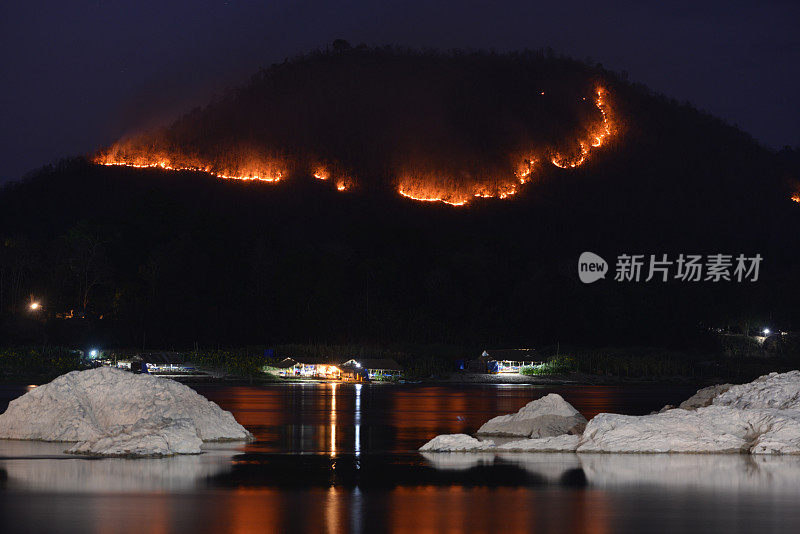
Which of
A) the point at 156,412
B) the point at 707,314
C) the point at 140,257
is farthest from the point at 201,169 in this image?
the point at 156,412

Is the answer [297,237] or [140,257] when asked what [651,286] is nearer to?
[297,237]

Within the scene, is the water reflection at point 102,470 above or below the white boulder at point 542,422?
below

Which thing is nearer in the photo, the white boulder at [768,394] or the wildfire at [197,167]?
the white boulder at [768,394]

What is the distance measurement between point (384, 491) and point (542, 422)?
10181 millimetres

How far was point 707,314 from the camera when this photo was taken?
134 metres

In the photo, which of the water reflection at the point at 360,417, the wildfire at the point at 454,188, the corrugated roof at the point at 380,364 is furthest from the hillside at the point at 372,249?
the water reflection at the point at 360,417

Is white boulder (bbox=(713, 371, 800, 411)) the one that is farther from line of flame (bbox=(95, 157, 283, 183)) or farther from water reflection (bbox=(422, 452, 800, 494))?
line of flame (bbox=(95, 157, 283, 183))

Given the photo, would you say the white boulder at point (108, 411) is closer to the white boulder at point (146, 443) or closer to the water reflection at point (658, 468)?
the white boulder at point (146, 443)

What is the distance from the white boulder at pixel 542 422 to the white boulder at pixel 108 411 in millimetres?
6440

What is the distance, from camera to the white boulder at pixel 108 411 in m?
24.3

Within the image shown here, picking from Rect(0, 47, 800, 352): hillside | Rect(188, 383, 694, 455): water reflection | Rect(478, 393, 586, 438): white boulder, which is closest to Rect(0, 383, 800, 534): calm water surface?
Rect(188, 383, 694, 455): water reflection

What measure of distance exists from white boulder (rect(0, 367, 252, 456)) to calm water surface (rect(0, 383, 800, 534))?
2.62 ft

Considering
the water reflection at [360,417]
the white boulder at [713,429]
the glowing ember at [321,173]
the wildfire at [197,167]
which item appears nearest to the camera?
the white boulder at [713,429]

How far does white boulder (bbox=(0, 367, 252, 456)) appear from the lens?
24344 millimetres
